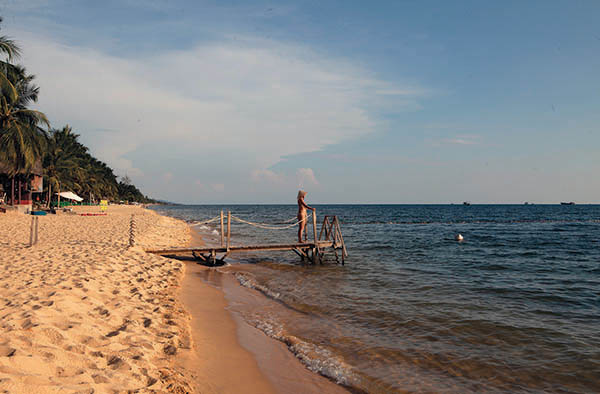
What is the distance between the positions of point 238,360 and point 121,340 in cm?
160

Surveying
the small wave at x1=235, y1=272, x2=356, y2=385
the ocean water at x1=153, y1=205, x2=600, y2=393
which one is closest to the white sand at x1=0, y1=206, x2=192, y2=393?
the small wave at x1=235, y1=272, x2=356, y2=385

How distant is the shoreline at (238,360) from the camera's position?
4.58m

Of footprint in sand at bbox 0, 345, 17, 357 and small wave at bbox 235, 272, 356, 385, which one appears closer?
footprint in sand at bbox 0, 345, 17, 357

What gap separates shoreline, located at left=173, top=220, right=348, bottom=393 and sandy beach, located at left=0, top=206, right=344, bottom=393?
1 cm

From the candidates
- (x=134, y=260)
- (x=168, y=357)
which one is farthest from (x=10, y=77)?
(x=168, y=357)

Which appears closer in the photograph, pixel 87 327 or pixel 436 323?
pixel 87 327

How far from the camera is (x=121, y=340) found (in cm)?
479

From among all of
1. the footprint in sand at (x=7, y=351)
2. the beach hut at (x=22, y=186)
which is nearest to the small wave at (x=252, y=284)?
the footprint in sand at (x=7, y=351)

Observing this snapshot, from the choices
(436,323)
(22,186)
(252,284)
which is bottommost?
(252,284)

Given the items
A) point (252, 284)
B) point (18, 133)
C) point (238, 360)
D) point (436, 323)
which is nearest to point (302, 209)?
point (252, 284)

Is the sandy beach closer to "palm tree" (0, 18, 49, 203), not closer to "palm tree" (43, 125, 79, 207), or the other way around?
Result: "palm tree" (0, 18, 49, 203)

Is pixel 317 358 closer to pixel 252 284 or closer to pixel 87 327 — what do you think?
pixel 87 327

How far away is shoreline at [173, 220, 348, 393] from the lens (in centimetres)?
458

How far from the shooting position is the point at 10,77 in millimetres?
22500
